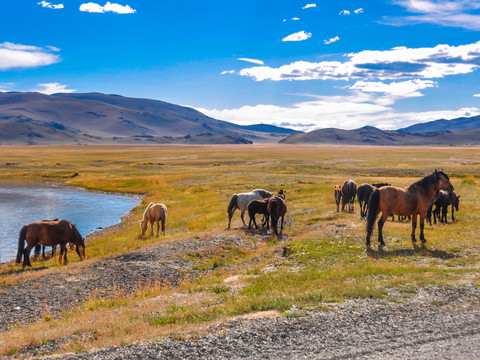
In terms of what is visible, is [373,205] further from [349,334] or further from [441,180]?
[349,334]

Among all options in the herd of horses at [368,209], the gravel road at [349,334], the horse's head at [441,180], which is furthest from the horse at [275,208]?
the gravel road at [349,334]

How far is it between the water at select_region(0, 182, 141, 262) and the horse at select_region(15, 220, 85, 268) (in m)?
5.03

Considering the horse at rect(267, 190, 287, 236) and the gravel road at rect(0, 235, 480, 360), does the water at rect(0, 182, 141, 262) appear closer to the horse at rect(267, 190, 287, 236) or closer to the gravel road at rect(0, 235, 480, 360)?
the horse at rect(267, 190, 287, 236)

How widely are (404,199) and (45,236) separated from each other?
17.9m

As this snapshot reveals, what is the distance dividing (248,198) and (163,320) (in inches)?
676

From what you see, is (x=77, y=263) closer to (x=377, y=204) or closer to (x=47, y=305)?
(x=47, y=305)

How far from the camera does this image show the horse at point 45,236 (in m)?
20.2

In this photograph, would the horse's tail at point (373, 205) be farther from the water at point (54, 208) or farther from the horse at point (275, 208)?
the water at point (54, 208)

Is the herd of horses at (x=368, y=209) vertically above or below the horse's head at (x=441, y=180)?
below

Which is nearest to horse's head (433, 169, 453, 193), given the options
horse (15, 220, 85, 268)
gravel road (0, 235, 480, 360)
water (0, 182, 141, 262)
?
gravel road (0, 235, 480, 360)

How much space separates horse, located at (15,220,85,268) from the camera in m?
20.2

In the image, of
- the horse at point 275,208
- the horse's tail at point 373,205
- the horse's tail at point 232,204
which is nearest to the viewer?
the horse's tail at point 373,205

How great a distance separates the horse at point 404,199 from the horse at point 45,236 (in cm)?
1523

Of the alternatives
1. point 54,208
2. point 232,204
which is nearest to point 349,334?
point 232,204
